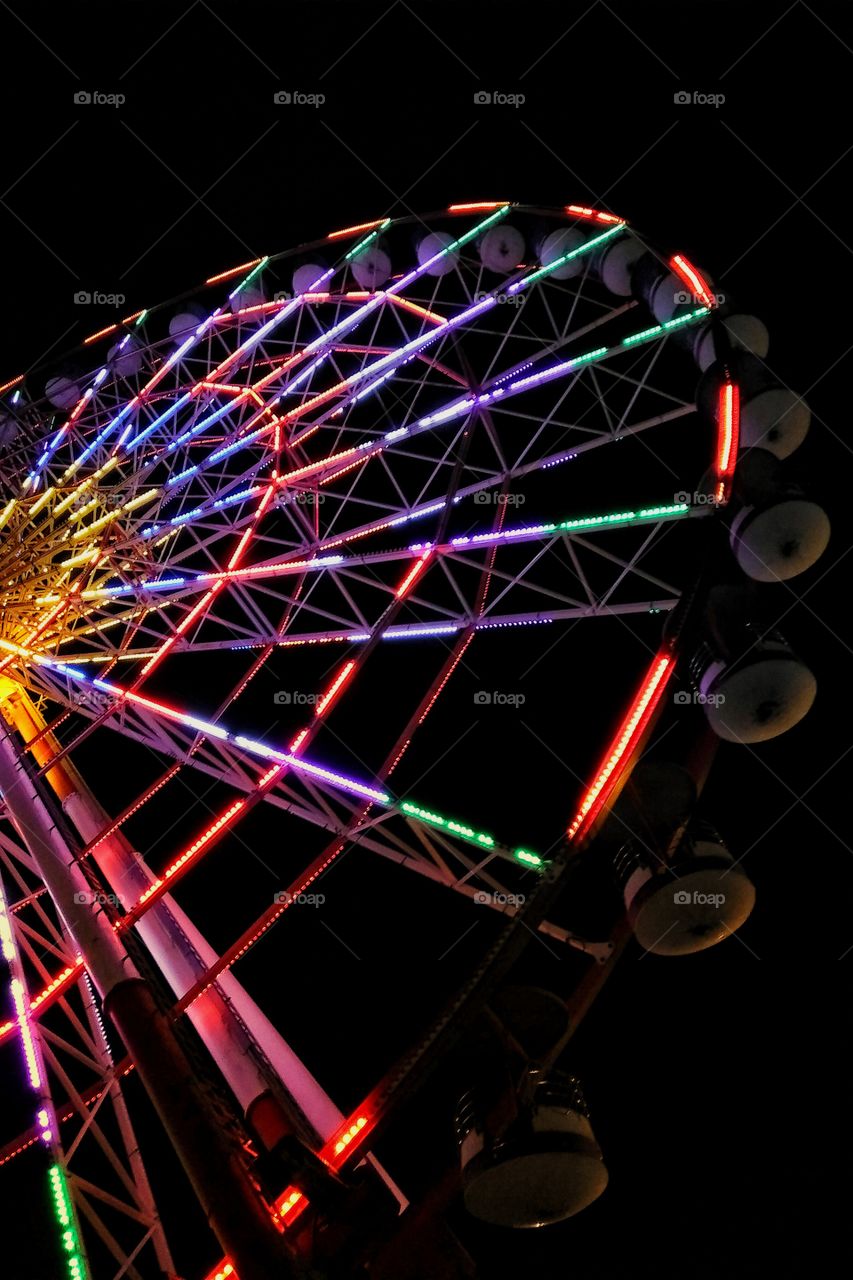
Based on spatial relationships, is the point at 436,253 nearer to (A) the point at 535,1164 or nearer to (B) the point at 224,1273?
(A) the point at 535,1164

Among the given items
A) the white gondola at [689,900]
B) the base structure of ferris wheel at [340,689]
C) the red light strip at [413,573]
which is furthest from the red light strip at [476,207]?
the white gondola at [689,900]

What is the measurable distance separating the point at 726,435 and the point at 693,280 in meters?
2.72

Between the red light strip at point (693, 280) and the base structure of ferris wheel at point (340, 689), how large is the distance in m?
0.05

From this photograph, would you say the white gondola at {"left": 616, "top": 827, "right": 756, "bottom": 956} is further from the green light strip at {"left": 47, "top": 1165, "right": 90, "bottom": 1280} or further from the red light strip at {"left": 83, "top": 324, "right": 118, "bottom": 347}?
the red light strip at {"left": 83, "top": 324, "right": 118, "bottom": 347}

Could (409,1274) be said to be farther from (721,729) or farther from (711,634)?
(711,634)

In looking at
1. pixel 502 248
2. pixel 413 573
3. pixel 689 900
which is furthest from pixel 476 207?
pixel 689 900

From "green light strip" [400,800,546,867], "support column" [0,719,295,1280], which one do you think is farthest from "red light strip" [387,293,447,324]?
"support column" [0,719,295,1280]

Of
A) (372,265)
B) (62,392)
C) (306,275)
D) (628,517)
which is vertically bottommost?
(62,392)

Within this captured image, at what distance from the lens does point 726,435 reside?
20.3 feet

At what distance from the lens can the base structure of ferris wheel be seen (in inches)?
159

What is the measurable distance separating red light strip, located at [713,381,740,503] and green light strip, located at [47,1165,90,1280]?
519 centimetres

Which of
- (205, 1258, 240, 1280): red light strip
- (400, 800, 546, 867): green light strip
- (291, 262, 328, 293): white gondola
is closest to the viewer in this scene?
(205, 1258, 240, 1280): red light strip

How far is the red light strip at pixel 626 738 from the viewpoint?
452cm

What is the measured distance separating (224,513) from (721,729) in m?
→ 7.02
